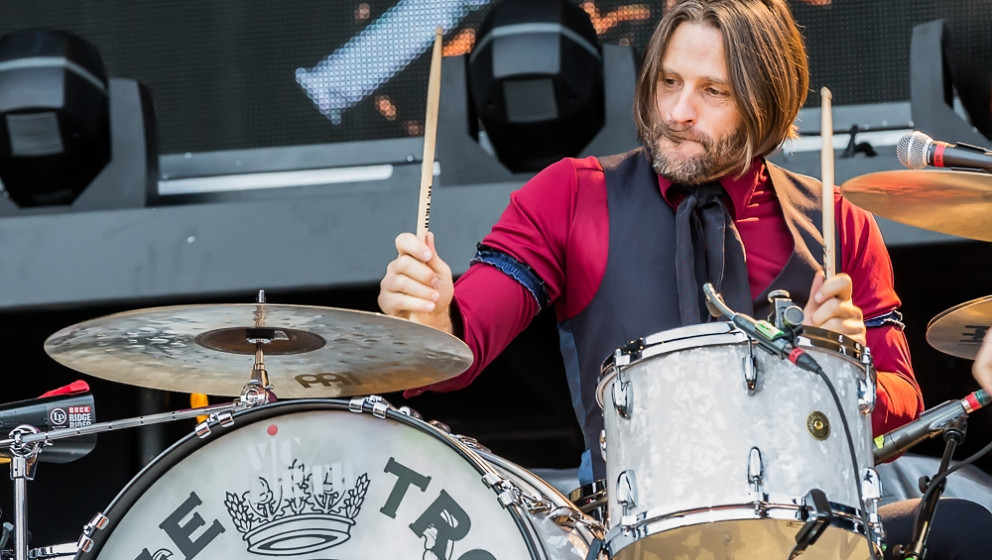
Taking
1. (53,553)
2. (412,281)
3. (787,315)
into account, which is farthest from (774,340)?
(53,553)

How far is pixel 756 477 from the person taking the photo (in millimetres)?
1751

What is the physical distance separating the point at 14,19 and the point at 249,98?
65 cm

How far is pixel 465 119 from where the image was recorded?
3.21m

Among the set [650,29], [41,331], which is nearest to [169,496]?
[41,331]

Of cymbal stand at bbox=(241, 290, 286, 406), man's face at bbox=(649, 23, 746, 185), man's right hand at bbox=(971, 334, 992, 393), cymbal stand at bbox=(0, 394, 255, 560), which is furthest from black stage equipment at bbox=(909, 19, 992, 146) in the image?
cymbal stand at bbox=(0, 394, 255, 560)

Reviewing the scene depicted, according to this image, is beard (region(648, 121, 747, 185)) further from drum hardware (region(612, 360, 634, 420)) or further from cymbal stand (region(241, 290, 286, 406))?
Result: cymbal stand (region(241, 290, 286, 406))

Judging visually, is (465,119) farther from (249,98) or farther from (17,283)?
(17,283)

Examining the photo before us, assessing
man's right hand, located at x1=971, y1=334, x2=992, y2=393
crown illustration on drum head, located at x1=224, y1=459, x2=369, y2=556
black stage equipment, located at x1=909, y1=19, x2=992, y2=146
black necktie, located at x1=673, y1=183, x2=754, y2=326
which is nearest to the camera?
man's right hand, located at x1=971, y1=334, x2=992, y2=393

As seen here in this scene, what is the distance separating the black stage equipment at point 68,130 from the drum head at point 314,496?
4.50ft

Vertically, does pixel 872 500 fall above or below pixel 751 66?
below

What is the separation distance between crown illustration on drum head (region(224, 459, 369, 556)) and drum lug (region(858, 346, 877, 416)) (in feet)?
2.26

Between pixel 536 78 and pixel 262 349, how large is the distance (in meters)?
1.28

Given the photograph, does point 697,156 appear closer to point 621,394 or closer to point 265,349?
point 621,394

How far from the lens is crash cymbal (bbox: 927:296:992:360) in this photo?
207 centimetres
